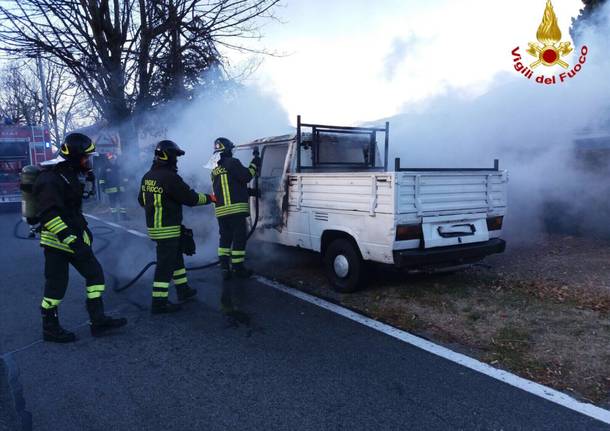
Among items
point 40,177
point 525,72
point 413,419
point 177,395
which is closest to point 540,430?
point 413,419

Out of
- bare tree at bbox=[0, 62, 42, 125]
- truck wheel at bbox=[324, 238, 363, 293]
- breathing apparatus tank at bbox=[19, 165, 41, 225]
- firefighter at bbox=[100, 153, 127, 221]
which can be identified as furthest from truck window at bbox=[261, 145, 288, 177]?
→ bare tree at bbox=[0, 62, 42, 125]

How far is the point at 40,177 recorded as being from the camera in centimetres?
397

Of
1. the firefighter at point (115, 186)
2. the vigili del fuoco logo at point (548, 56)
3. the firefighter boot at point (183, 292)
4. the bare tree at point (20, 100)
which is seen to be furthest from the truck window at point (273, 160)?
the bare tree at point (20, 100)

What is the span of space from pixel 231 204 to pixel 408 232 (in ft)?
7.81

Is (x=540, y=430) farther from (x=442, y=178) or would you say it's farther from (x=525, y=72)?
(x=525, y=72)

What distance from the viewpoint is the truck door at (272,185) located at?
5938 mm

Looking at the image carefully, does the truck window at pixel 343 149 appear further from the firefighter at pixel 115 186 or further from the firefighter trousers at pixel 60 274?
the firefighter at pixel 115 186

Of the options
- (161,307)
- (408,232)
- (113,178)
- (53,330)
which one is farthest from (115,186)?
(408,232)

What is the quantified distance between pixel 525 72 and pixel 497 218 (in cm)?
379

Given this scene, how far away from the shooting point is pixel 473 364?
3385 mm

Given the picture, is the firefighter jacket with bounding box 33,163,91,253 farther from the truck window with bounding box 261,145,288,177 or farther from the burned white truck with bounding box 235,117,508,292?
the truck window with bounding box 261,145,288,177

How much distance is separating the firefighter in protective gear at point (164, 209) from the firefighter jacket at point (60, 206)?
2.39ft

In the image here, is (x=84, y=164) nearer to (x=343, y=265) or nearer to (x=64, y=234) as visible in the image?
(x=64, y=234)

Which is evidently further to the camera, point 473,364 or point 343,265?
point 343,265
